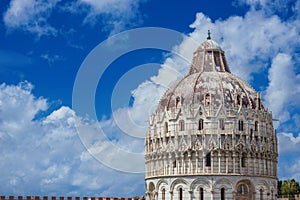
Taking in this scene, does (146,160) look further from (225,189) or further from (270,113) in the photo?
(270,113)

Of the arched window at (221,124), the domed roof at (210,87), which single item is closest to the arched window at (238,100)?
the domed roof at (210,87)

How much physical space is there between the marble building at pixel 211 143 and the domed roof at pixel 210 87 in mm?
144

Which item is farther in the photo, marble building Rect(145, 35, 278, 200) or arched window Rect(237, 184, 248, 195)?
arched window Rect(237, 184, 248, 195)

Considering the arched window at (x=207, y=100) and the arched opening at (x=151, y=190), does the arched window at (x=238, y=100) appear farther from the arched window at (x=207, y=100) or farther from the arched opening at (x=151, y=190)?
the arched opening at (x=151, y=190)

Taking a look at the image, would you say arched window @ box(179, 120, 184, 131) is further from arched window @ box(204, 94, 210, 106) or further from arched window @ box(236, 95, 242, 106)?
arched window @ box(236, 95, 242, 106)

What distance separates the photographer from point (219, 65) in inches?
3903

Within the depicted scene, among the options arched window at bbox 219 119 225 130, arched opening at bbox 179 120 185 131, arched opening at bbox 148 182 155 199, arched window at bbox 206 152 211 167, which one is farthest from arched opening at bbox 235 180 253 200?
arched opening at bbox 148 182 155 199

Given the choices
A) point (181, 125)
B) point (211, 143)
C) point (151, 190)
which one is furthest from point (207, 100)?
point (151, 190)

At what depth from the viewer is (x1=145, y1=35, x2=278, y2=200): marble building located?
89.4 m

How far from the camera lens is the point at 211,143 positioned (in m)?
89.8

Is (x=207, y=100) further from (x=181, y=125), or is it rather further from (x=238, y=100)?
(x=181, y=125)

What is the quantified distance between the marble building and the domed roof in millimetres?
144

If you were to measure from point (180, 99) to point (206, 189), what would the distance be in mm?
13902

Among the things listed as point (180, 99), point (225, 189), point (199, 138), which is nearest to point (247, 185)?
point (225, 189)
